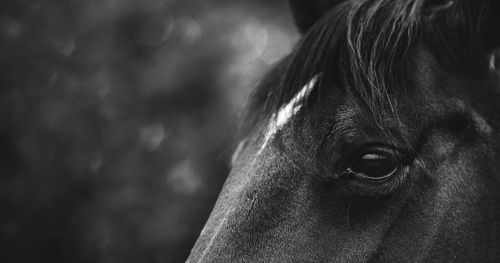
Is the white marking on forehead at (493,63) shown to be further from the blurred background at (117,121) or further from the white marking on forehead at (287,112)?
the blurred background at (117,121)

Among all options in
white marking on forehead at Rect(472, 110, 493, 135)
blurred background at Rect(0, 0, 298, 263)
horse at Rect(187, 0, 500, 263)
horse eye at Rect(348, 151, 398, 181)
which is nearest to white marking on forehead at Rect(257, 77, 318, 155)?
horse at Rect(187, 0, 500, 263)

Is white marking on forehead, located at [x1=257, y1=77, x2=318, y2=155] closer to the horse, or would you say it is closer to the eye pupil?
the horse

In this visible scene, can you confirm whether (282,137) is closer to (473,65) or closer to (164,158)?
(473,65)

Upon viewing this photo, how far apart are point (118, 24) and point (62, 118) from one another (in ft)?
4.41

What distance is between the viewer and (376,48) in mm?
1717

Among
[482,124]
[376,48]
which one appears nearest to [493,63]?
[482,124]

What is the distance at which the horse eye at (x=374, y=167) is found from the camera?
1532 millimetres

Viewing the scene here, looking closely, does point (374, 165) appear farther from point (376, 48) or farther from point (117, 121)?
point (117, 121)

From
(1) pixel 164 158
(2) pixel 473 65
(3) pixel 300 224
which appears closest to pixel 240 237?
(3) pixel 300 224

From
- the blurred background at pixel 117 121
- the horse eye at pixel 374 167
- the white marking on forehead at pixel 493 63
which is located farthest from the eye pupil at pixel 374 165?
the blurred background at pixel 117 121

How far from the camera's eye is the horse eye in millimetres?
1532

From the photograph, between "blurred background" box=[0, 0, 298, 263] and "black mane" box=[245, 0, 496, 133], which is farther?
"blurred background" box=[0, 0, 298, 263]

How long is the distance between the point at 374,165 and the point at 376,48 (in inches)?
16.8

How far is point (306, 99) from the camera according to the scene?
1665 millimetres
